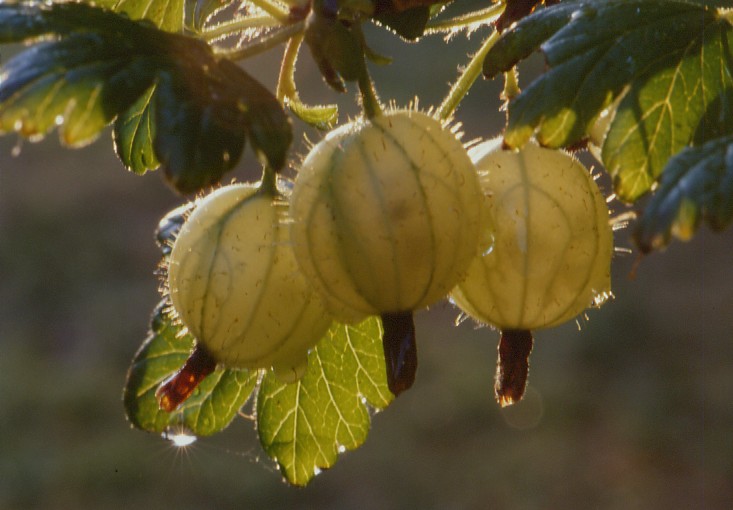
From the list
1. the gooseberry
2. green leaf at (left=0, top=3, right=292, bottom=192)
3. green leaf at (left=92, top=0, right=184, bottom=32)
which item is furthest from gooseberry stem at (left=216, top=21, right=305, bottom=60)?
green leaf at (left=92, top=0, right=184, bottom=32)

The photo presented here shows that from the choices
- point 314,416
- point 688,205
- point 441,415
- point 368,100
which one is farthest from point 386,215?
point 441,415

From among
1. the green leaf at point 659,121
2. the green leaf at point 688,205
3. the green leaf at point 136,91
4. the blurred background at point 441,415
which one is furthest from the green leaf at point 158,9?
the blurred background at point 441,415

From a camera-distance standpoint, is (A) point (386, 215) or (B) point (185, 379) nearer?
(A) point (386, 215)

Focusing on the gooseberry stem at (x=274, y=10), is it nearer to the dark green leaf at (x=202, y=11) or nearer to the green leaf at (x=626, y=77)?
the dark green leaf at (x=202, y=11)

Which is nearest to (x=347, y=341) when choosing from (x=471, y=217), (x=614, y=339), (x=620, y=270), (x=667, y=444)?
(x=471, y=217)

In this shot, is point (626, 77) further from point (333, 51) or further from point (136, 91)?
point (136, 91)

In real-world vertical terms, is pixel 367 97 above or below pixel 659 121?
above

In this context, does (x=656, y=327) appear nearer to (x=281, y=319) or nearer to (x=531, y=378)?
(x=531, y=378)
